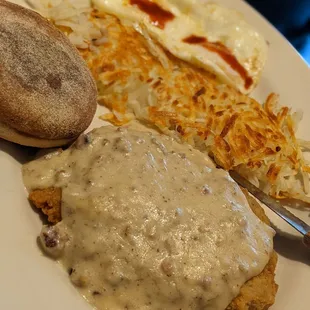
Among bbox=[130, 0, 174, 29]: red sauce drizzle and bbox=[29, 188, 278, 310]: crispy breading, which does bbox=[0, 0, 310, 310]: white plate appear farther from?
bbox=[130, 0, 174, 29]: red sauce drizzle

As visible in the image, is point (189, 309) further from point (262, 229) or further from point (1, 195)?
point (1, 195)

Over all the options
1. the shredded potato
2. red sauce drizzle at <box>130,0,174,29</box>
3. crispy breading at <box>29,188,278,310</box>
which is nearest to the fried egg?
red sauce drizzle at <box>130,0,174,29</box>

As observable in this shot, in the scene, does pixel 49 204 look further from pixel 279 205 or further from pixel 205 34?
pixel 205 34

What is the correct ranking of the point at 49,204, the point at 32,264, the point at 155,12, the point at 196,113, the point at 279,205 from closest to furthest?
1. the point at 32,264
2. the point at 49,204
3. the point at 279,205
4. the point at 196,113
5. the point at 155,12

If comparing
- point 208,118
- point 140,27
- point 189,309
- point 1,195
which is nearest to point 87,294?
point 189,309

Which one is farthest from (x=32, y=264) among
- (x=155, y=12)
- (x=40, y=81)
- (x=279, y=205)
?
(x=155, y=12)

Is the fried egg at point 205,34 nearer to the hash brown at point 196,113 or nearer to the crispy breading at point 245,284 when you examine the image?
the hash brown at point 196,113
